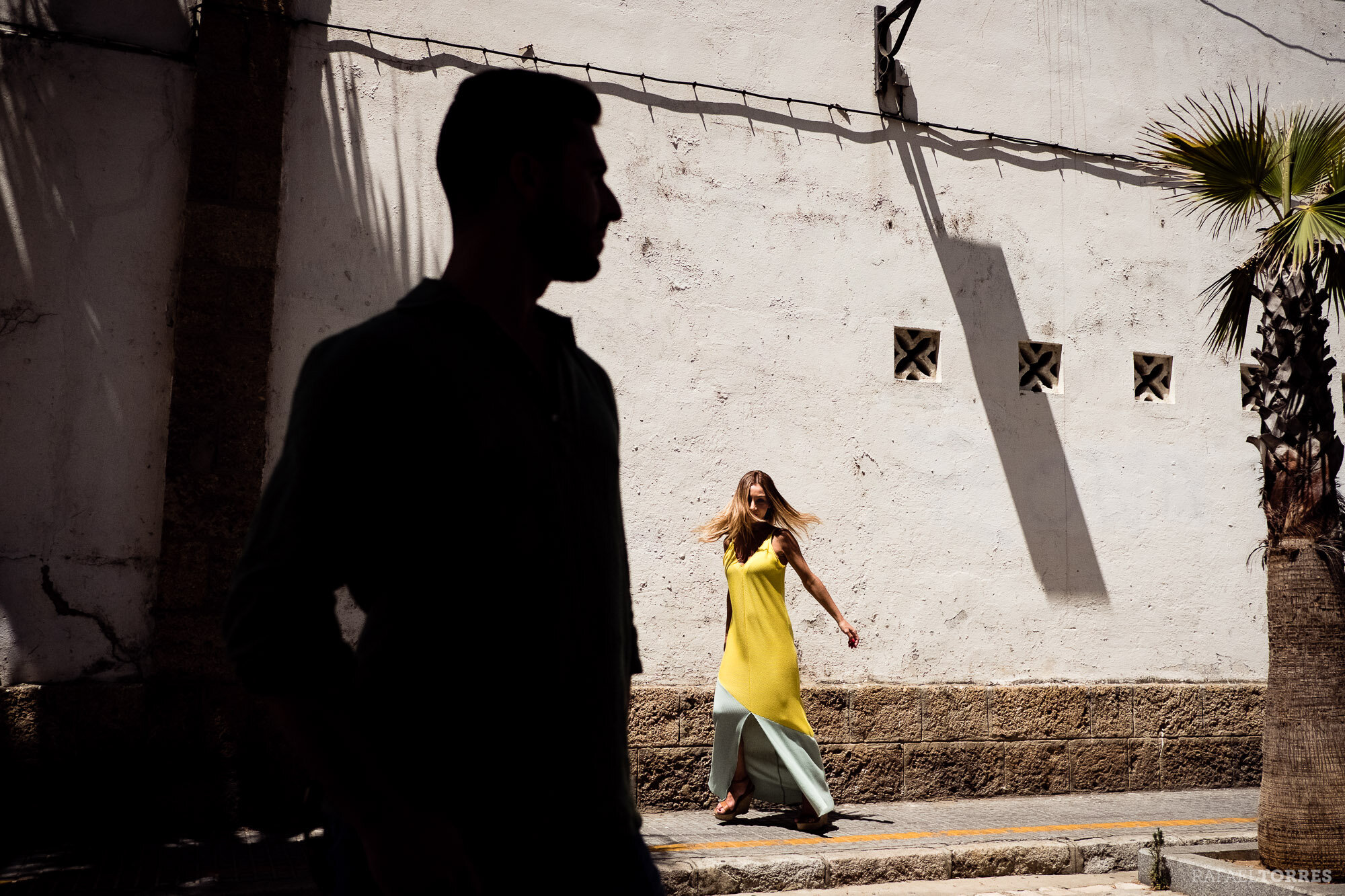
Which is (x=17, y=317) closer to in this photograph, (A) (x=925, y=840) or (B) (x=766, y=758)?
(B) (x=766, y=758)

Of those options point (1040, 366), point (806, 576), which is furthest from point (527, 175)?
point (1040, 366)

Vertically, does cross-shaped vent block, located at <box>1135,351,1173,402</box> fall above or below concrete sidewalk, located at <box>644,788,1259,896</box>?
above

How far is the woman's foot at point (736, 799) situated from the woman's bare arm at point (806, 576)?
1.06 meters

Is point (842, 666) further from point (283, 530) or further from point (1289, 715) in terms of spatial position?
point (283, 530)

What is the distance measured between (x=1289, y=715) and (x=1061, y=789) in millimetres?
2517

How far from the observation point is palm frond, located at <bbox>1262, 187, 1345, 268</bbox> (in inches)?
219

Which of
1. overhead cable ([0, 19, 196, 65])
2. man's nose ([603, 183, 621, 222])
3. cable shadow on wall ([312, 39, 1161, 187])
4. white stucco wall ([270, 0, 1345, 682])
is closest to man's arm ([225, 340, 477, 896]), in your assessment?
man's nose ([603, 183, 621, 222])

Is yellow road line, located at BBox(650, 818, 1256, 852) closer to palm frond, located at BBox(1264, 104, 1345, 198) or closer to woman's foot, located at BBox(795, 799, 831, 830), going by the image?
woman's foot, located at BBox(795, 799, 831, 830)

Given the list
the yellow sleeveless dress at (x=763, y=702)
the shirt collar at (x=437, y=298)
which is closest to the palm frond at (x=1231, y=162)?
the yellow sleeveless dress at (x=763, y=702)

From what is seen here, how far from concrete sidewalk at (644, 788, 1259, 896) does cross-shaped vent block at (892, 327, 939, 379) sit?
9.92 ft

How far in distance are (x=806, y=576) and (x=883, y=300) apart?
2.36 meters

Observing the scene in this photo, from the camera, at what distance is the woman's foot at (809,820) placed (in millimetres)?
6383

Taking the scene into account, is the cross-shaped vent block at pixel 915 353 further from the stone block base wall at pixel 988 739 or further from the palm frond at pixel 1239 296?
the stone block base wall at pixel 988 739

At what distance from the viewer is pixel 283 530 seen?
122 cm
